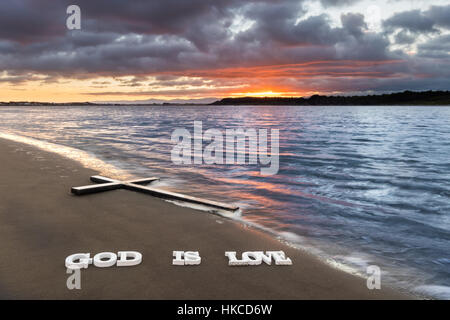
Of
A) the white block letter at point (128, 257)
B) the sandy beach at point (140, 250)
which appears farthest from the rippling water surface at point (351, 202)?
the white block letter at point (128, 257)

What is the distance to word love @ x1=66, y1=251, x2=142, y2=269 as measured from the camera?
395cm

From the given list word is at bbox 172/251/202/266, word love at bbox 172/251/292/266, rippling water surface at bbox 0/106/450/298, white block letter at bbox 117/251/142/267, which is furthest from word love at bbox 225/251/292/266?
white block letter at bbox 117/251/142/267

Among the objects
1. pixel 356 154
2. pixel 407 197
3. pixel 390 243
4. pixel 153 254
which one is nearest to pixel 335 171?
pixel 407 197

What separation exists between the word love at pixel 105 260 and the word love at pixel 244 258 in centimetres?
52

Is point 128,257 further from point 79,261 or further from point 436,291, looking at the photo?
point 436,291

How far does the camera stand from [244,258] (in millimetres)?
4293

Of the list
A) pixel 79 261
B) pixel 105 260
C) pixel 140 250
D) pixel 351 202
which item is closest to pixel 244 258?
pixel 140 250

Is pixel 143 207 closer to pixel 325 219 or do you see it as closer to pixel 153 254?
pixel 153 254

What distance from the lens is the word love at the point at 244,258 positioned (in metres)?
4.14

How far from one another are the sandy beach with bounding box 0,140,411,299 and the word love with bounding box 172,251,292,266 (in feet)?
0.28

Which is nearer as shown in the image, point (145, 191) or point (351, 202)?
point (145, 191)

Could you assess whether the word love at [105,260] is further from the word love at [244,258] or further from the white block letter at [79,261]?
the word love at [244,258]

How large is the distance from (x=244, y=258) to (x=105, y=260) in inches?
71.4

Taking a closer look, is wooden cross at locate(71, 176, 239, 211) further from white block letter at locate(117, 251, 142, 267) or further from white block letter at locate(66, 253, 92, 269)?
white block letter at locate(66, 253, 92, 269)
